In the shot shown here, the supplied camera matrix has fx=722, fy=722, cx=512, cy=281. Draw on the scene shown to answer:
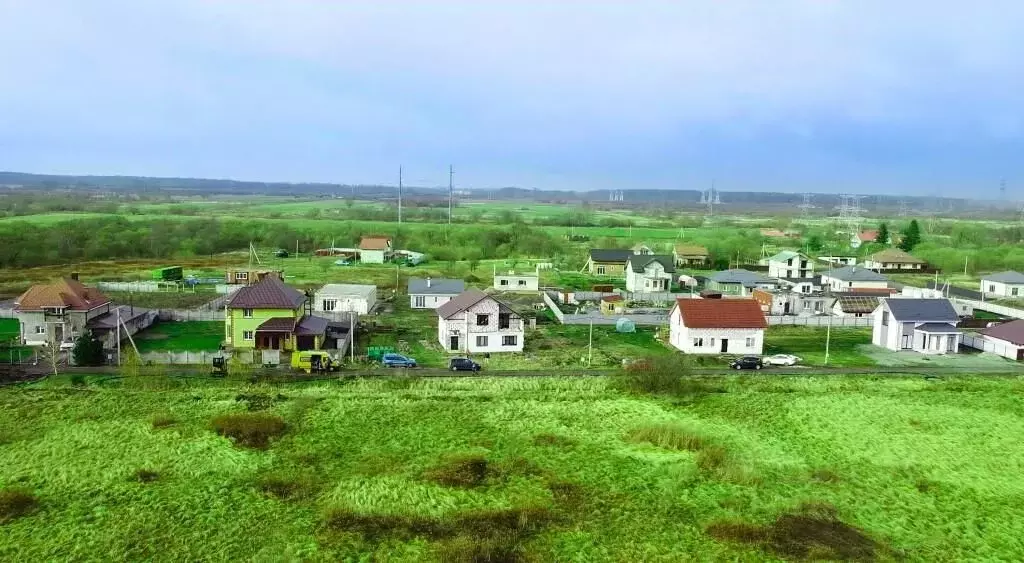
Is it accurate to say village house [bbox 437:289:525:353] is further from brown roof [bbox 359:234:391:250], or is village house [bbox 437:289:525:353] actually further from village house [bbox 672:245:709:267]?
village house [bbox 672:245:709:267]

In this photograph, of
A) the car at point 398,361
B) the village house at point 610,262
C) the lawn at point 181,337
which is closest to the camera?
the car at point 398,361

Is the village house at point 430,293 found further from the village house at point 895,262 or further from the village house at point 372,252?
the village house at point 895,262

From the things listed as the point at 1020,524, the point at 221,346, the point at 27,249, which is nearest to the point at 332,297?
the point at 221,346

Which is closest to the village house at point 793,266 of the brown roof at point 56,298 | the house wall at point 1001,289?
Result: the house wall at point 1001,289

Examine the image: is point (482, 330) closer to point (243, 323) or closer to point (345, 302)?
point (243, 323)

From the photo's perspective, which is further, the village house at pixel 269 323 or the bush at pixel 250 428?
the village house at pixel 269 323

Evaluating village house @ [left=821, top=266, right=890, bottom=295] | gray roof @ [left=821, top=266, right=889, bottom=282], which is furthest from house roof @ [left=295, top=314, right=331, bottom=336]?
gray roof @ [left=821, top=266, right=889, bottom=282]
